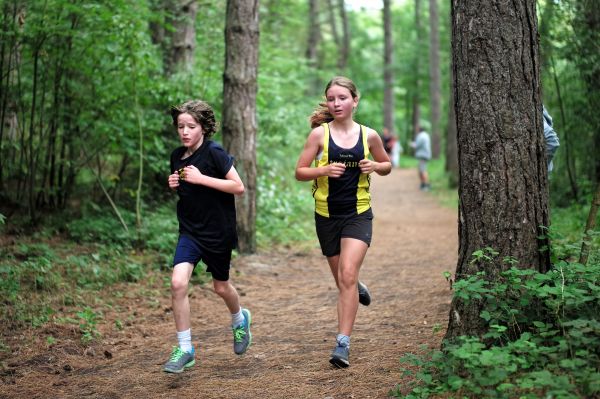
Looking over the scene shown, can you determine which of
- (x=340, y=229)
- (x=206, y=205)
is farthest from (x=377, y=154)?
(x=206, y=205)

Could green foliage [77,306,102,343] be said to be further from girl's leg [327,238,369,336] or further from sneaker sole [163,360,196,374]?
girl's leg [327,238,369,336]

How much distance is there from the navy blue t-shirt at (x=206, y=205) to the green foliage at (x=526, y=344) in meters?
1.82

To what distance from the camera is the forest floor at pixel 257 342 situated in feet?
15.6

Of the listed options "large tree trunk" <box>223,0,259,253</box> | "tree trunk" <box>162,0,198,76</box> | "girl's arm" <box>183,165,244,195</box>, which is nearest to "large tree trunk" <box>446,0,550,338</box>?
"girl's arm" <box>183,165,244,195</box>

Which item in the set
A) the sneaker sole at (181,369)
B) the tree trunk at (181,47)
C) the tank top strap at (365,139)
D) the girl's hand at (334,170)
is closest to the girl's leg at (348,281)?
the girl's hand at (334,170)

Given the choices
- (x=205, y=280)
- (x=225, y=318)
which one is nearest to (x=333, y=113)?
(x=225, y=318)

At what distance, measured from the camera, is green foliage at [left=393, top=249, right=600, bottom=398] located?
344cm

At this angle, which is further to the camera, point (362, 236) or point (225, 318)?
point (225, 318)

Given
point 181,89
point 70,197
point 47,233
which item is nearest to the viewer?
point 47,233

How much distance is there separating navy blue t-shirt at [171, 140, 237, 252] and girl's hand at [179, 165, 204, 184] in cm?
12

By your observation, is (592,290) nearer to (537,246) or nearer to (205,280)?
(537,246)

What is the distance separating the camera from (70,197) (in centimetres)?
1082

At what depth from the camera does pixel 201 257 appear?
17.0 ft

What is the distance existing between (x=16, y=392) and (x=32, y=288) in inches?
87.8
